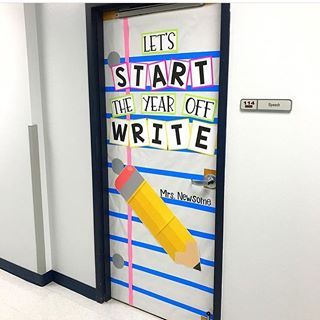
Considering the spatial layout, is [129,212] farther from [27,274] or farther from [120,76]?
[27,274]

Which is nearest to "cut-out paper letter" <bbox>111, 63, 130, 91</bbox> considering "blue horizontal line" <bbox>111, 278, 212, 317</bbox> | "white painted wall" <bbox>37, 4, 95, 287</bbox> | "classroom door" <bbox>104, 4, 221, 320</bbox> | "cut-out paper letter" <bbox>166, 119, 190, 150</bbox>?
"classroom door" <bbox>104, 4, 221, 320</bbox>

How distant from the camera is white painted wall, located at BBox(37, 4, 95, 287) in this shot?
7.59ft

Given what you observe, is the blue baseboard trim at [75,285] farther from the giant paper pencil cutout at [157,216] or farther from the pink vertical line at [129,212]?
the giant paper pencil cutout at [157,216]

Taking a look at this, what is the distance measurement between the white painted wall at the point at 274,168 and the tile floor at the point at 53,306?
0.91 meters

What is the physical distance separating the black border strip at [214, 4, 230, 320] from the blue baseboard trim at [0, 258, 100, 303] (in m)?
0.96

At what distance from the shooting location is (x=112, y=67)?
2.25 metres

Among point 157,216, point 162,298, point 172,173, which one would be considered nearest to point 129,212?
point 157,216

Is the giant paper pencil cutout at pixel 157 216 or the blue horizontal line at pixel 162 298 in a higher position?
the giant paper pencil cutout at pixel 157 216

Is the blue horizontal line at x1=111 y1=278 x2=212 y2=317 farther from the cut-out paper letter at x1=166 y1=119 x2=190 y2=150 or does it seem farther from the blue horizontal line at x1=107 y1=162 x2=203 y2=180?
the cut-out paper letter at x1=166 y1=119 x2=190 y2=150

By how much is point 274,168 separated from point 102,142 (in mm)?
1153

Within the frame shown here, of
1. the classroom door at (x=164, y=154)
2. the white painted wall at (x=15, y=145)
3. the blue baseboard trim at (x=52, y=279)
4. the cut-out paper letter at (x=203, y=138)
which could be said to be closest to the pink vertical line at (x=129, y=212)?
the classroom door at (x=164, y=154)

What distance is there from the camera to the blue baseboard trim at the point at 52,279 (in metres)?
2.57

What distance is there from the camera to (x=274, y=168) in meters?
1.74

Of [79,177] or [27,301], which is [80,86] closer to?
[79,177]
